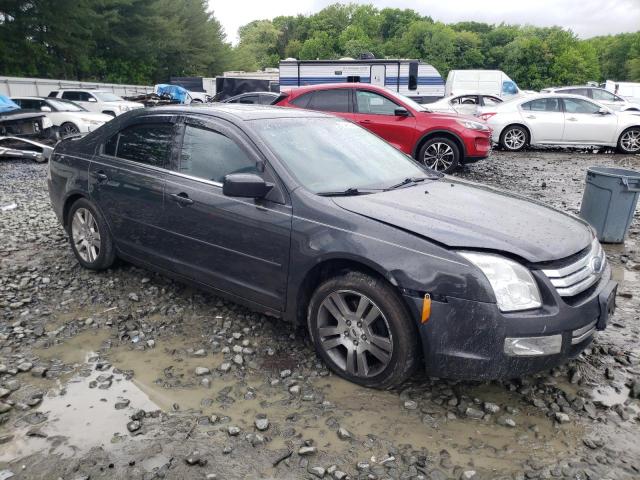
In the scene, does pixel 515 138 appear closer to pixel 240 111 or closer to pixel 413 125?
pixel 413 125

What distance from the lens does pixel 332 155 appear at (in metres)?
3.85

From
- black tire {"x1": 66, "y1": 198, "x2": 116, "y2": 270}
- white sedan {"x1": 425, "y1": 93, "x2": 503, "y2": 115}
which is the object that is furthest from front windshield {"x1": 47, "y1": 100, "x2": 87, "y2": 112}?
white sedan {"x1": 425, "y1": 93, "x2": 503, "y2": 115}

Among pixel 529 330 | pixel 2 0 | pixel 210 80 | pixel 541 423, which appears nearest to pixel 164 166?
pixel 529 330

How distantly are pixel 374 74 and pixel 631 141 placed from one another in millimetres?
10199

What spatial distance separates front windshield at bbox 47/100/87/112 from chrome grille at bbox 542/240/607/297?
1461 cm

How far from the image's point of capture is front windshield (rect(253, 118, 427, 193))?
11.7 ft

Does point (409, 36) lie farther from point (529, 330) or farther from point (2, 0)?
point (529, 330)

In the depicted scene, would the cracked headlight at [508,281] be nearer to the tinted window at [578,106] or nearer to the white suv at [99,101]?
the tinted window at [578,106]

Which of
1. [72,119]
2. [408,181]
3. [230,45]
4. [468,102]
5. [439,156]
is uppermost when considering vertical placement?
[230,45]

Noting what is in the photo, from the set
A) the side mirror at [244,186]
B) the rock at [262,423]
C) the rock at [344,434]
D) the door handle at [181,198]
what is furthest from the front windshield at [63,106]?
the rock at [344,434]

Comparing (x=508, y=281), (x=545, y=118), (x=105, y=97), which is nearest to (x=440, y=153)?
(x=545, y=118)

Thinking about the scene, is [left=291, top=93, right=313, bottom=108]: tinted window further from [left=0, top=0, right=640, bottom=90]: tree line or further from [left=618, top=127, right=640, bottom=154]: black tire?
[left=0, top=0, right=640, bottom=90]: tree line

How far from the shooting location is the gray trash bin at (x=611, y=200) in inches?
229

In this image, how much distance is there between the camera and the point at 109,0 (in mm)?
36312
